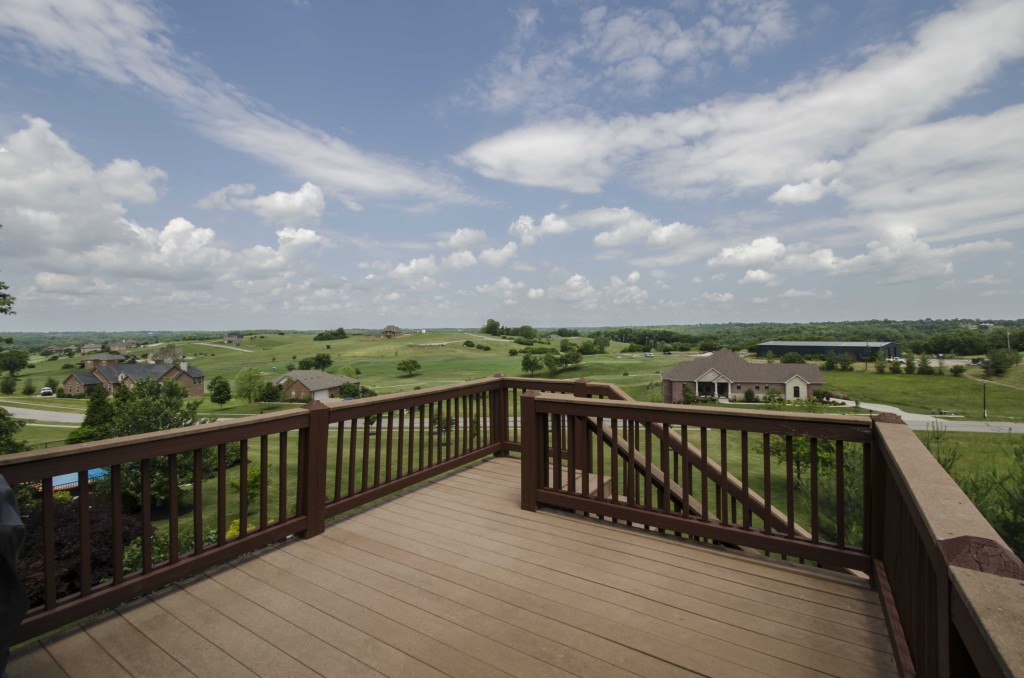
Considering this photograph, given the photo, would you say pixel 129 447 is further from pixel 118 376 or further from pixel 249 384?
pixel 118 376

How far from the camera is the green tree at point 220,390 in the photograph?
173 feet

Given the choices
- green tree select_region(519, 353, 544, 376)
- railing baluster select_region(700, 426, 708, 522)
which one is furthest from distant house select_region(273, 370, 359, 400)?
railing baluster select_region(700, 426, 708, 522)

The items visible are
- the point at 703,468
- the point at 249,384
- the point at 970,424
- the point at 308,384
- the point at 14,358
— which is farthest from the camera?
the point at 249,384

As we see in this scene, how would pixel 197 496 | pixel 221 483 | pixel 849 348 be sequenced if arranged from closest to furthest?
1. pixel 197 496
2. pixel 221 483
3. pixel 849 348

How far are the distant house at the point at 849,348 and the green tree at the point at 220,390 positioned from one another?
195ft

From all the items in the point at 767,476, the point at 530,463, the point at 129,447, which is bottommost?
the point at 530,463

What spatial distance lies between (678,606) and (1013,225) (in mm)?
32402

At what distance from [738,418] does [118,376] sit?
62.8m

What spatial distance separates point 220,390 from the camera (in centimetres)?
5300

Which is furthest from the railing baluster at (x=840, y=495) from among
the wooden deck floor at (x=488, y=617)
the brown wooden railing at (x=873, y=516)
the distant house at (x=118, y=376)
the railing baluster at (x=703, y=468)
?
the distant house at (x=118, y=376)

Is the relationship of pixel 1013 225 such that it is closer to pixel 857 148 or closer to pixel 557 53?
pixel 857 148

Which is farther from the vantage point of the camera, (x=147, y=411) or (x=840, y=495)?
(x=147, y=411)

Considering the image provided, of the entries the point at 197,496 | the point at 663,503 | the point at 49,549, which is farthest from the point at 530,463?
the point at 49,549

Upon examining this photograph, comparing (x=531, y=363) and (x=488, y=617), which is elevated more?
(x=488, y=617)
